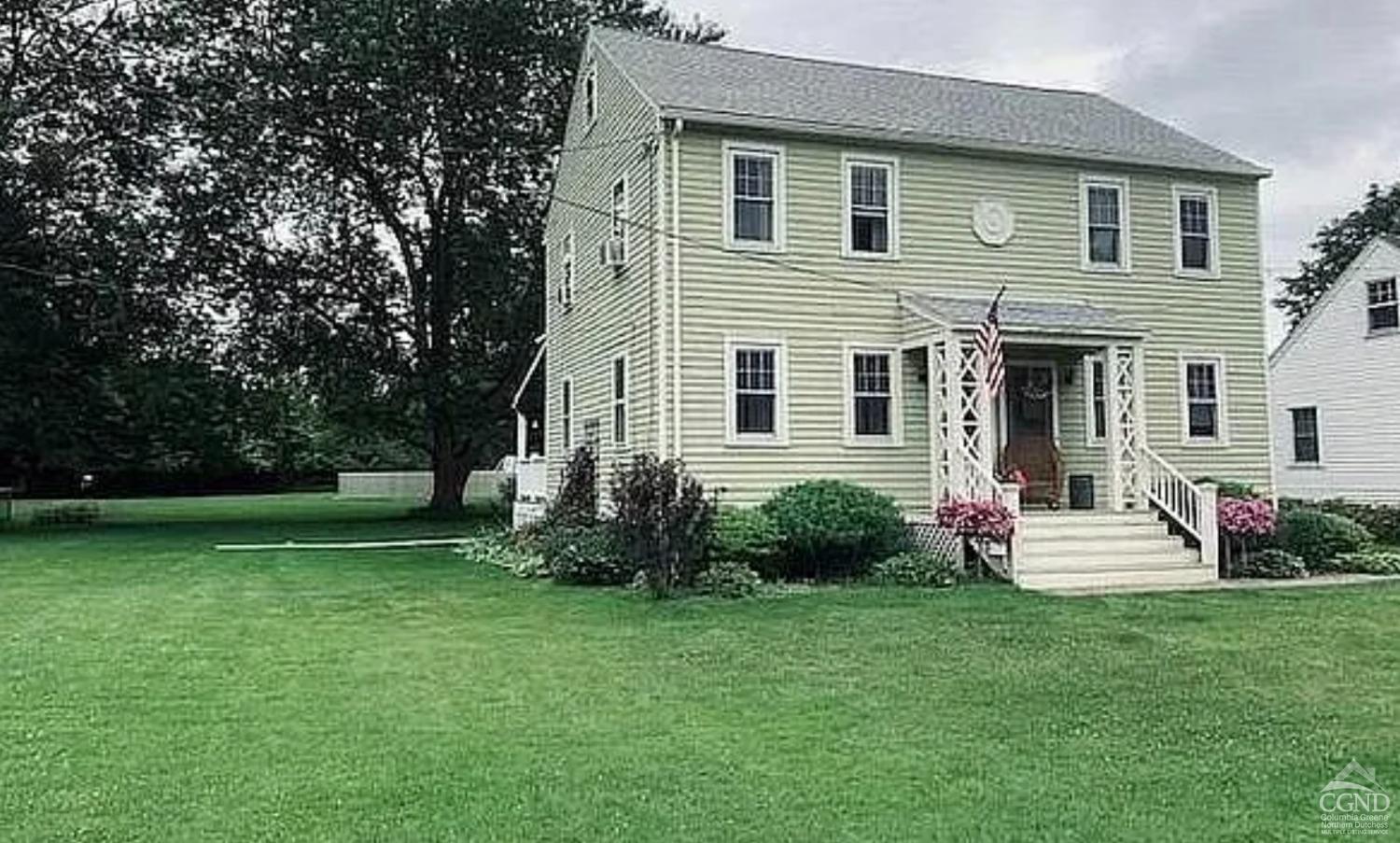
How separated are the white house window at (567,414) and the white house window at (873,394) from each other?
588 centimetres

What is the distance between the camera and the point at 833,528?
46.7 ft

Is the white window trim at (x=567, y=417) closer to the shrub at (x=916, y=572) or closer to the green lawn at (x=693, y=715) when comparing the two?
the shrub at (x=916, y=572)

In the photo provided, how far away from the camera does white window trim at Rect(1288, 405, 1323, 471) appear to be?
25.2 m

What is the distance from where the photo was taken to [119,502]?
42.6 m

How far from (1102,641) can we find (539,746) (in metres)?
5.18

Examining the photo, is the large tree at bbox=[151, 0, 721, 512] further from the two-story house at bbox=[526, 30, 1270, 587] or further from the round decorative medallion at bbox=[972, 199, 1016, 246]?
the round decorative medallion at bbox=[972, 199, 1016, 246]

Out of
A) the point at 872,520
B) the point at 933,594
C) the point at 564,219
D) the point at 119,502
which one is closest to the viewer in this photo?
the point at 933,594

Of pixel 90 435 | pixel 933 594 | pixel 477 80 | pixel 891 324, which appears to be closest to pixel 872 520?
pixel 933 594

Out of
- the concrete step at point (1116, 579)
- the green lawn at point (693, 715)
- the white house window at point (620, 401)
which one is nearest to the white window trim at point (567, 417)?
the white house window at point (620, 401)

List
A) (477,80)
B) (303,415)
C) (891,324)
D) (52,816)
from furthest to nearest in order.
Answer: (303,415) → (477,80) → (891,324) → (52,816)

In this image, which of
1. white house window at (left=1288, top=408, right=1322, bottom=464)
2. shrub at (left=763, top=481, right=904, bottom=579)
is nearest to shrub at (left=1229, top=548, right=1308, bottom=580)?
shrub at (left=763, top=481, right=904, bottom=579)

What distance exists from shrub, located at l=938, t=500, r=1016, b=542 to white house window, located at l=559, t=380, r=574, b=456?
7.88 m

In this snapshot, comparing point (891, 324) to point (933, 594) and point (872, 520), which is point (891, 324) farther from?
point (933, 594)

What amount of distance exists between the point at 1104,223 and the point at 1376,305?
9.89m
